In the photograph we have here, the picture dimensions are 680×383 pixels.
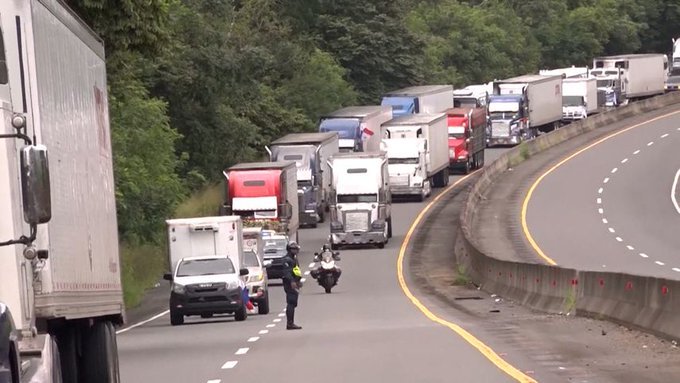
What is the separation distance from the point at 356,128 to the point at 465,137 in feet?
25.1

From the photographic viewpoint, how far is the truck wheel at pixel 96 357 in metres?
15.4

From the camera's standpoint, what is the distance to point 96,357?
606 inches

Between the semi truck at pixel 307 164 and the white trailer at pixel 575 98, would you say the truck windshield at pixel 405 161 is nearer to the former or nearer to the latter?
the semi truck at pixel 307 164

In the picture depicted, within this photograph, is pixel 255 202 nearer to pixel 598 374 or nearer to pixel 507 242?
pixel 507 242

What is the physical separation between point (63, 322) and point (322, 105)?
85.5 metres

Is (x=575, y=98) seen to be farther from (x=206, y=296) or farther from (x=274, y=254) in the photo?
(x=206, y=296)

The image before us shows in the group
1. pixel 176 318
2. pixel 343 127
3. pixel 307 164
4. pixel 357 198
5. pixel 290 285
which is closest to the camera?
pixel 290 285

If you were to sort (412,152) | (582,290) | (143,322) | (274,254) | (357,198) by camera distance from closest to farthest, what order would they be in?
(582,290) → (143,322) → (274,254) → (357,198) → (412,152)

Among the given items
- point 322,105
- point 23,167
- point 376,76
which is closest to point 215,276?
point 23,167

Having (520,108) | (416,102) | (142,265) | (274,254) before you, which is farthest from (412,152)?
Result: (142,265)

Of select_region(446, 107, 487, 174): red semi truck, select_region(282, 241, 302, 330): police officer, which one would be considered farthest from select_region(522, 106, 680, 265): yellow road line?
select_region(282, 241, 302, 330): police officer

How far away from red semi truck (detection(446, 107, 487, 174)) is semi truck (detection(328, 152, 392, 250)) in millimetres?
21899

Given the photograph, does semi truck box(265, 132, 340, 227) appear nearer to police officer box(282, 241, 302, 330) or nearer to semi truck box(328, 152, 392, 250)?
semi truck box(328, 152, 392, 250)

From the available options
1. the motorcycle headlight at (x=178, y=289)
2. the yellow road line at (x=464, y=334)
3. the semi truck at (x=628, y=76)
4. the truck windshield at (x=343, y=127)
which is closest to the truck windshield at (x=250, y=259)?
the yellow road line at (x=464, y=334)
